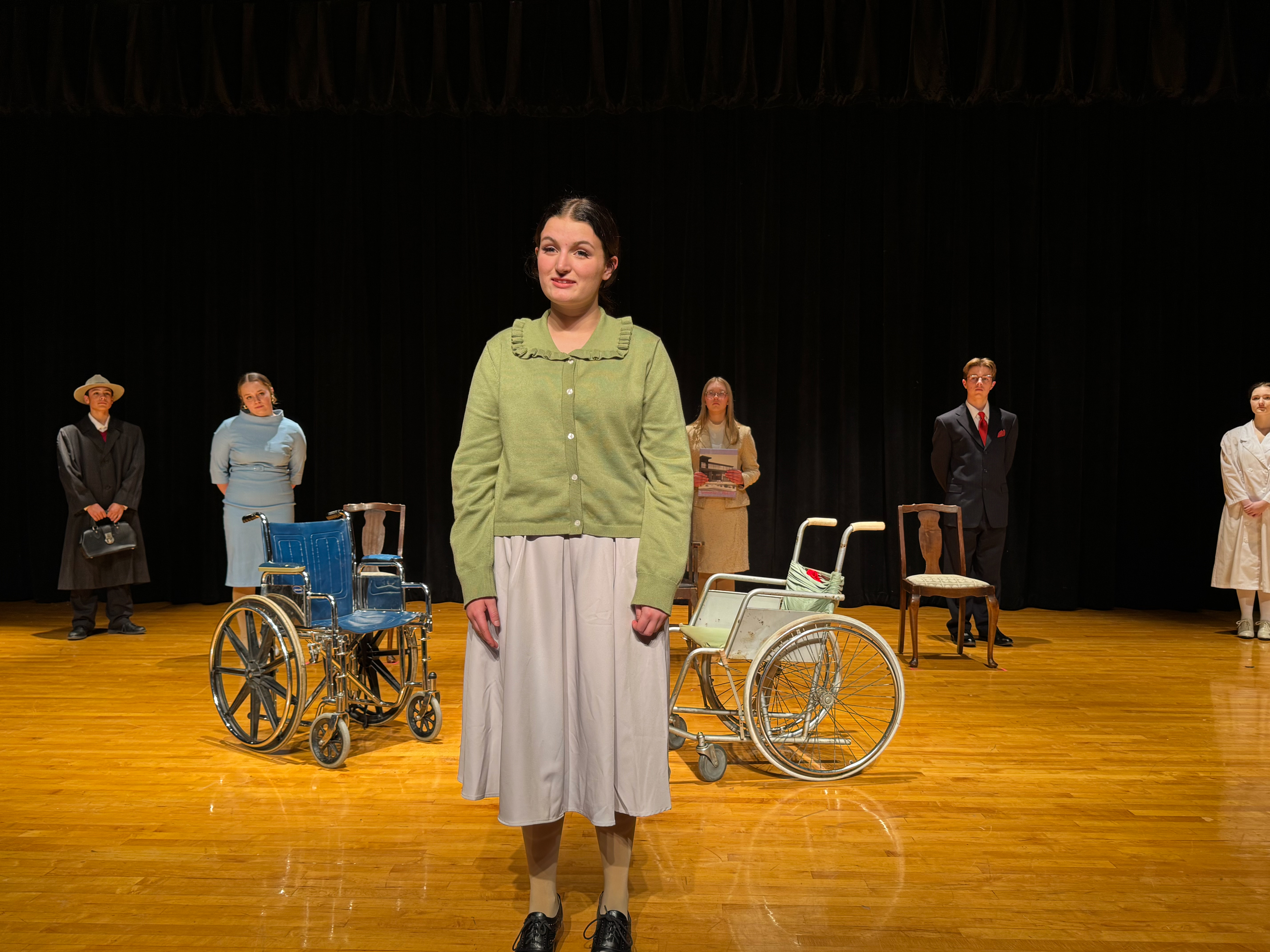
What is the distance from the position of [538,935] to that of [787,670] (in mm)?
1705

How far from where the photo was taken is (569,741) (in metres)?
2.00

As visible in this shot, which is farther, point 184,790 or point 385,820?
point 184,790

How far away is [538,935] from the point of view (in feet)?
6.74

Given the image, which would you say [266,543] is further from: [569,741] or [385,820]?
[569,741]

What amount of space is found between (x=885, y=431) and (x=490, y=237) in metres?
3.12

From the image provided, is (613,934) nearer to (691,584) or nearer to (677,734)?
(677,734)

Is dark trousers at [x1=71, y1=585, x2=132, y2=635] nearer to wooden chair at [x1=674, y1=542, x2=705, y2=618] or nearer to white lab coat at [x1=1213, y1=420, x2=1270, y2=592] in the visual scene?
wooden chair at [x1=674, y1=542, x2=705, y2=618]

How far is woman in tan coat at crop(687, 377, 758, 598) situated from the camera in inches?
209

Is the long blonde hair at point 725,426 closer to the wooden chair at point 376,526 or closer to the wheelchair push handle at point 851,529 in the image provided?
the wooden chair at point 376,526

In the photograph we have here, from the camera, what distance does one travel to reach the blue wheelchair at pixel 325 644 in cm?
347

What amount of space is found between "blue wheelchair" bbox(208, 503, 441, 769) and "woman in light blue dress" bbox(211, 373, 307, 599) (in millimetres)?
1196

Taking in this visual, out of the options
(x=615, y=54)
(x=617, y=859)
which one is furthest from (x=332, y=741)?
(x=615, y=54)

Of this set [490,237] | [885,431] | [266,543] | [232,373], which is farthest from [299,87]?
[885,431]

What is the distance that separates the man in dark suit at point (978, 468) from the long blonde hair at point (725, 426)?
120 centimetres
